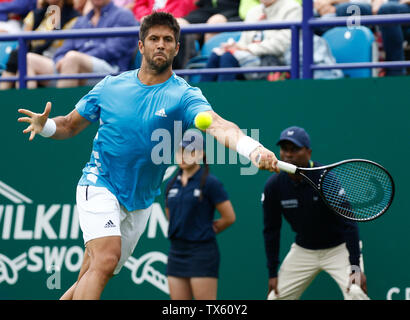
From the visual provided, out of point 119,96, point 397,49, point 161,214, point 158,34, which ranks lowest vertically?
point 161,214

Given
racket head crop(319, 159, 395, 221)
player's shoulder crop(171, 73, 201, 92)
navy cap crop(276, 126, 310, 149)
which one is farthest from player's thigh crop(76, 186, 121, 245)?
navy cap crop(276, 126, 310, 149)

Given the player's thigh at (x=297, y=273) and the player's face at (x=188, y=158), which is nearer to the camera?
the player's thigh at (x=297, y=273)

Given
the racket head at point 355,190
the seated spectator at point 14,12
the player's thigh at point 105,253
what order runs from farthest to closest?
the seated spectator at point 14,12, the racket head at point 355,190, the player's thigh at point 105,253

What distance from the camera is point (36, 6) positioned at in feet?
33.5

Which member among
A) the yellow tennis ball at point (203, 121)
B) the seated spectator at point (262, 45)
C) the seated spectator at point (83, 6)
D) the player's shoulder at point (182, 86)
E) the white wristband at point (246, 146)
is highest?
the seated spectator at point (83, 6)

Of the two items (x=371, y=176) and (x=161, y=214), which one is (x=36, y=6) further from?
(x=371, y=176)

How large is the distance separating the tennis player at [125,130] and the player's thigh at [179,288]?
223 cm

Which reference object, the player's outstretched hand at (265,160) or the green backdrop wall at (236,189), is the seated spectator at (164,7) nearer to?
the green backdrop wall at (236,189)

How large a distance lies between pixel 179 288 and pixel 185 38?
2690 mm

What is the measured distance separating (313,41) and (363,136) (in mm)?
1030

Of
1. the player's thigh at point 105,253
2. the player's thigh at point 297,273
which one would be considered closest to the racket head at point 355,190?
the player's thigh at point 297,273

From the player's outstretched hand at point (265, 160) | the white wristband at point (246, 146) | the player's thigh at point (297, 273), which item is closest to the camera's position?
the player's outstretched hand at point (265, 160)

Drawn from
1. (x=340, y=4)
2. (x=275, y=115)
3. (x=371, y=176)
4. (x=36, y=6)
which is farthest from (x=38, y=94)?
(x=371, y=176)

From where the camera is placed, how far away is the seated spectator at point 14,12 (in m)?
10.3
